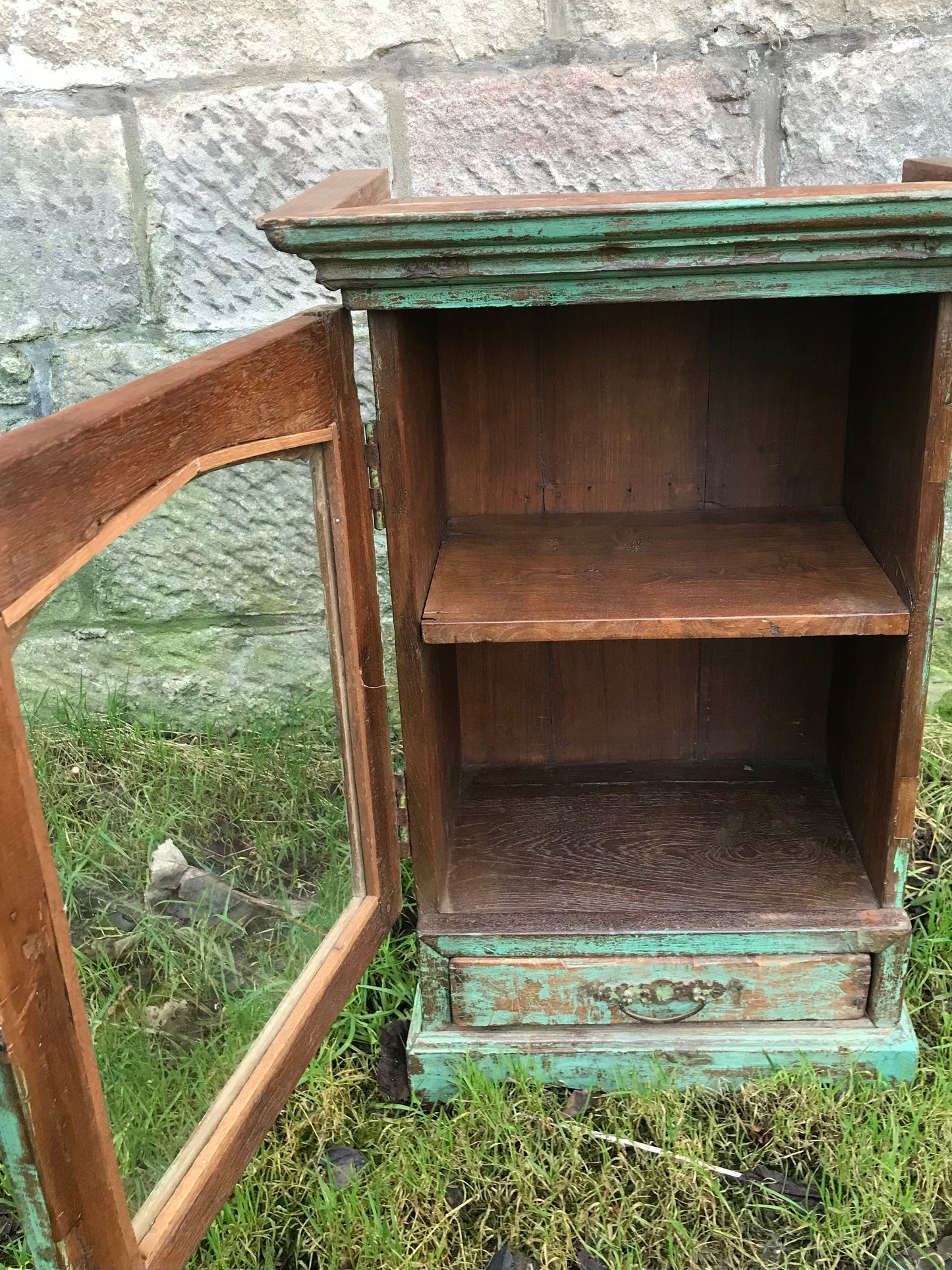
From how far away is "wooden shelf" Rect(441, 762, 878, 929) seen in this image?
1526 mm

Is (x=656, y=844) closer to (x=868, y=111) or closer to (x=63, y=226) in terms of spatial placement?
(x=868, y=111)

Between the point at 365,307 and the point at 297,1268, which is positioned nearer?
the point at 365,307

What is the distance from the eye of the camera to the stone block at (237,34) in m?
1.71

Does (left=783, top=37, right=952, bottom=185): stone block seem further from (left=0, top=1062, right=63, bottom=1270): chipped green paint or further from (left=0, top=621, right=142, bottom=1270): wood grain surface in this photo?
(left=0, top=1062, right=63, bottom=1270): chipped green paint

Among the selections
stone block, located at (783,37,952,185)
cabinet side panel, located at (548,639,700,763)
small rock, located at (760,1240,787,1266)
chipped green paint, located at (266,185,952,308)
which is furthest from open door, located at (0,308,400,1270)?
stone block, located at (783,37,952,185)

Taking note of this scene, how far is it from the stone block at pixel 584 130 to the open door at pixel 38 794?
711mm

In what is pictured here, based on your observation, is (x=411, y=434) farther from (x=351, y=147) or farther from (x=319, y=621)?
(x=351, y=147)

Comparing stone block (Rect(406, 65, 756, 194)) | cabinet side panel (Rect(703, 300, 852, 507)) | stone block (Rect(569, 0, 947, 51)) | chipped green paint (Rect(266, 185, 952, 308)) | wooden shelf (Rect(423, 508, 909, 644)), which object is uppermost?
stone block (Rect(569, 0, 947, 51))

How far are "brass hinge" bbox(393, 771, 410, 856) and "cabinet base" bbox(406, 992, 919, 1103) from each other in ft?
0.90

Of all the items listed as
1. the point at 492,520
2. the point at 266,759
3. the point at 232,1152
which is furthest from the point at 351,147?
the point at 232,1152

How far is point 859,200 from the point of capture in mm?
1036

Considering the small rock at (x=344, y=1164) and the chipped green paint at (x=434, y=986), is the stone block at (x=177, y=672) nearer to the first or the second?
the chipped green paint at (x=434, y=986)

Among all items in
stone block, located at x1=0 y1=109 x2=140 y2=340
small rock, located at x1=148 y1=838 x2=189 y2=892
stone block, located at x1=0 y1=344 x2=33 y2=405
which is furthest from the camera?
stone block, located at x1=0 y1=344 x2=33 y2=405

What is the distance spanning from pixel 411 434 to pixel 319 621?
0.88 ft
